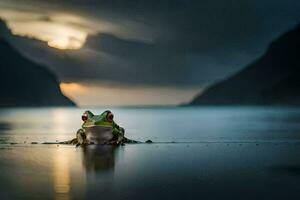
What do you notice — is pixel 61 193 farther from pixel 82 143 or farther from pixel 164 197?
pixel 82 143

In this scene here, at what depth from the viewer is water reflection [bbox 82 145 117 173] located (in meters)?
26.8

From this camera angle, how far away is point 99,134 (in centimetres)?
4222

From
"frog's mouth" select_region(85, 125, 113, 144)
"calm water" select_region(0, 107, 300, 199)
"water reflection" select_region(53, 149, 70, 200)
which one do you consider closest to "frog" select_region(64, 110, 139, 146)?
"frog's mouth" select_region(85, 125, 113, 144)

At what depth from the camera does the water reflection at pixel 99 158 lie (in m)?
26.8

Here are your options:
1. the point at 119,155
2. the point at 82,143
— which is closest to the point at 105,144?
the point at 82,143

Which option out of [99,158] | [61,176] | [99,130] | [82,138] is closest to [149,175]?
[61,176]

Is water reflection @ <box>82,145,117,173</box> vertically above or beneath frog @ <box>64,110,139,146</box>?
beneath

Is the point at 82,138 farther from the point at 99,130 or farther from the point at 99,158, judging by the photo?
the point at 99,158

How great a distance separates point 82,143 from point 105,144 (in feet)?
5.12

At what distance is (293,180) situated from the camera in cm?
2189

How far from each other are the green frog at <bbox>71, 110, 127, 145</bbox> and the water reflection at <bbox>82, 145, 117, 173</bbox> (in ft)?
3.20

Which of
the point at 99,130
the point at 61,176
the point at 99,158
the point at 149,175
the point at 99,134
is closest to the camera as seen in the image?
the point at 61,176

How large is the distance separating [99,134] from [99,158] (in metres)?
9.90

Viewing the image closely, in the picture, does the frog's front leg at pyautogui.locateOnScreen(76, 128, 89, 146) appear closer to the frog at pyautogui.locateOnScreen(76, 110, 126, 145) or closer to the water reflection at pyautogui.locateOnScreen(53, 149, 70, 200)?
the frog at pyautogui.locateOnScreen(76, 110, 126, 145)
